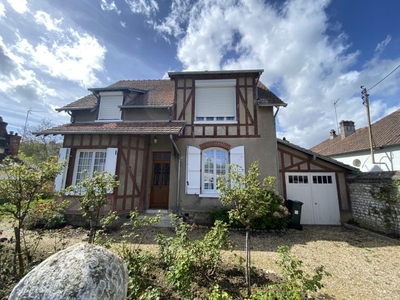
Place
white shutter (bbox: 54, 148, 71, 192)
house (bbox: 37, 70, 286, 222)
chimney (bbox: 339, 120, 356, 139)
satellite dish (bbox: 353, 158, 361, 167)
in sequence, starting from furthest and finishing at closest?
chimney (bbox: 339, 120, 356, 139), satellite dish (bbox: 353, 158, 361, 167), house (bbox: 37, 70, 286, 222), white shutter (bbox: 54, 148, 71, 192)

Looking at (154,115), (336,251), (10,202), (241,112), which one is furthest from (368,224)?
(10,202)

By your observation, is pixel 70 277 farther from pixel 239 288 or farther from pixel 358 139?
pixel 358 139

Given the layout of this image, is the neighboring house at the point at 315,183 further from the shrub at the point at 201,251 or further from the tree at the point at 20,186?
the tree at the point at 20,186

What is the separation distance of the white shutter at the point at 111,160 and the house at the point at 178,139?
0.04 metres

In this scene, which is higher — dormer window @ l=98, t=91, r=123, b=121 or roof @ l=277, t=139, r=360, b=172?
dormer window @ l=98, t=91, r=123, b=121

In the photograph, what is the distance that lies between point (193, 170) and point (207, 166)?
0.68 meters

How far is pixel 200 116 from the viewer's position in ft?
28.8

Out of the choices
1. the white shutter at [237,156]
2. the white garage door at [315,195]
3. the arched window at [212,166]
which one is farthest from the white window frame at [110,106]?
the white garage door at [315,195]

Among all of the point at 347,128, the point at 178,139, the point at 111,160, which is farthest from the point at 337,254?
the point at 347,128

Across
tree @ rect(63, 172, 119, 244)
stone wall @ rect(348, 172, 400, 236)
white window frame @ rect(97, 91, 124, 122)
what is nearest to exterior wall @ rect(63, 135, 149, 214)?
white window frame @ rect(97, 91, 124, 122)

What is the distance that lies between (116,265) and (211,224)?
5.54m

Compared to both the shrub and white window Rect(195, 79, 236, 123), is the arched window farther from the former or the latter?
the shrub

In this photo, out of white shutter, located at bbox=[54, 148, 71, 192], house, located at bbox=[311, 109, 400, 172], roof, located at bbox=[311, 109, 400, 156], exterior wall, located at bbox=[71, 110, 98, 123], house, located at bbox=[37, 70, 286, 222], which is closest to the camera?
white shutter, located at bbox=[54, 148, 71, 192]

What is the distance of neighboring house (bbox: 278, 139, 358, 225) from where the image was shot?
8.03 meters
